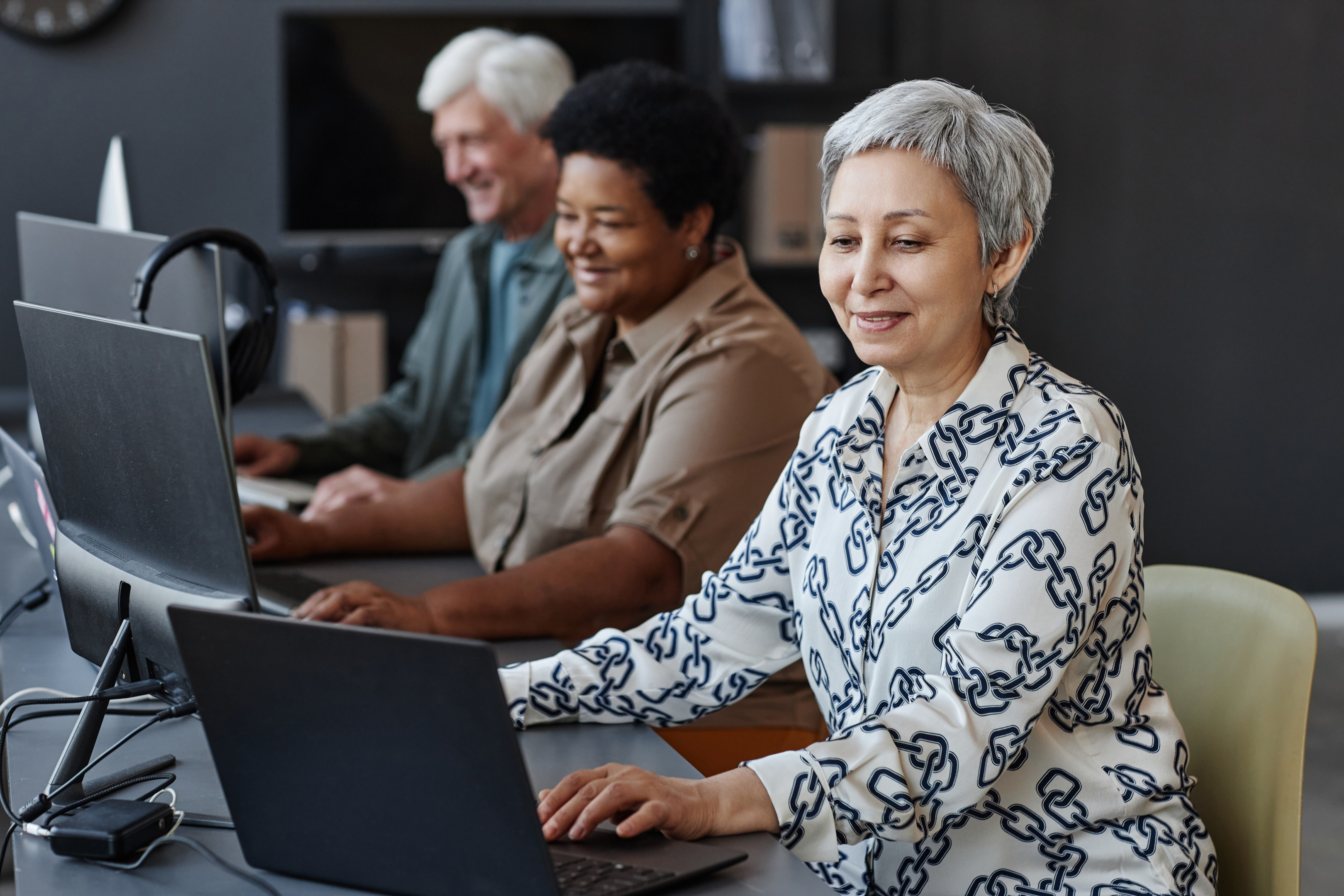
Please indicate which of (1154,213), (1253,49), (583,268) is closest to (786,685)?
(583,268)

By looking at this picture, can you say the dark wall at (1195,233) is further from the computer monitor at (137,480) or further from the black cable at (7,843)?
the black cable at (7,843)

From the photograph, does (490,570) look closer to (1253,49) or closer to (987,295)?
(987,295)

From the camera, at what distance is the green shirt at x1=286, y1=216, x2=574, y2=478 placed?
8.63 ft

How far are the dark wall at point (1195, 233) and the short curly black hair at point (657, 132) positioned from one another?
2232 millimetres

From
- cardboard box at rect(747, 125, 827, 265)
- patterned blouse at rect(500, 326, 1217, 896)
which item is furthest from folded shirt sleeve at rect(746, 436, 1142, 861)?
cardboard box at rect(747, 125, 827, 265)

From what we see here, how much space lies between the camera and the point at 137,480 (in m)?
1.09

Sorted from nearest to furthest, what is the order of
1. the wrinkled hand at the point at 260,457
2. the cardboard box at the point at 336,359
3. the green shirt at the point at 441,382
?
the wrinkled hand at the point at 260,457, the green shirt at the point at 441,382, the cardboard box at the point at 336,359

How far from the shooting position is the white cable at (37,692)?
1211 millimetres

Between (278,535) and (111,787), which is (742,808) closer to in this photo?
(111,787)

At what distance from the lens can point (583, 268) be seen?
5.86ft

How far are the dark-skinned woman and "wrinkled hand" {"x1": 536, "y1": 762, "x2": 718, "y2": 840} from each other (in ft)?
1.53

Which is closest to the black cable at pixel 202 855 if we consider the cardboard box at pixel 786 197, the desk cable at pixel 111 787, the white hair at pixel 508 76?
the desk cable at pixel 111 787

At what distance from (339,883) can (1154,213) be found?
3550 mm

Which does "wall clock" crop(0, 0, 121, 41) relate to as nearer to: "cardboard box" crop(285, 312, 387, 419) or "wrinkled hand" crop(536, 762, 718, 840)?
"cardboard box" crop(285, 312, 387, 419)
